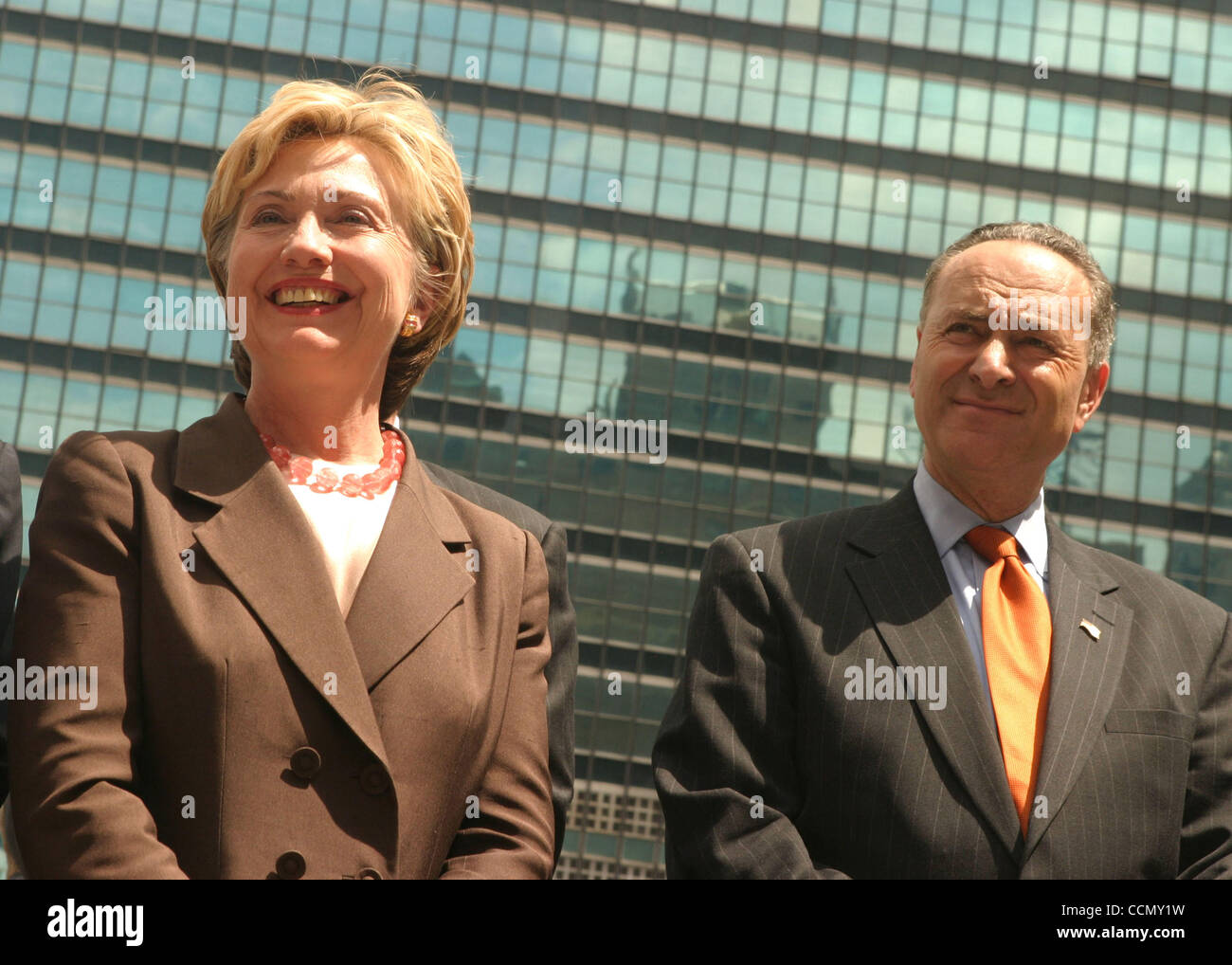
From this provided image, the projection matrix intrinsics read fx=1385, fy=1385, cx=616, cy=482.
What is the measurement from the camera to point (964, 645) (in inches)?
Result: 151

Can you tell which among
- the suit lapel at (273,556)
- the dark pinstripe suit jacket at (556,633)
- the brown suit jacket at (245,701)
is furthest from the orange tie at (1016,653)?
the suit lapel at (273,556)

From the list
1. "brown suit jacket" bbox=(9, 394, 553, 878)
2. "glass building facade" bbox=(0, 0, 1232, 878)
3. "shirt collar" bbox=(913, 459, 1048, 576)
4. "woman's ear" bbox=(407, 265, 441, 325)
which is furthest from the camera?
"glass building facade" bbox=(0, 0, 1232, 878)

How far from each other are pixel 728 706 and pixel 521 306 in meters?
58.2

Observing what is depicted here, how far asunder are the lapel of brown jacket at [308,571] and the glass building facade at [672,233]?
179ft

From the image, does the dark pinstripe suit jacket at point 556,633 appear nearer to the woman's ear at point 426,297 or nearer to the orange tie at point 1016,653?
the woman's ear at point 426,297

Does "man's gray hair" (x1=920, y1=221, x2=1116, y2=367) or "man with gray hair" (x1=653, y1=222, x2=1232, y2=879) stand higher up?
"man's gray hair" (x1=920, y1=221, x2=1116, y2=367)

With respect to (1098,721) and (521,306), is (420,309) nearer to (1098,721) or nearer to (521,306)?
(1098,721)

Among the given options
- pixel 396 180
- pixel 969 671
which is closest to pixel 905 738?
pixel 969 671

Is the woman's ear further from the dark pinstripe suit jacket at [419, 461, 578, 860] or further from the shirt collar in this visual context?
the shirt collar

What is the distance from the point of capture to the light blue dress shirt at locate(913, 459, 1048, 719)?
408cm

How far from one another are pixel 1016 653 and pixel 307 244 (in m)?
2.22

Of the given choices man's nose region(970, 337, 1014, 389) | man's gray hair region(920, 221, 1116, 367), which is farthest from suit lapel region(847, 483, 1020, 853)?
man's gray hair region(920, 221, 1116, 367)

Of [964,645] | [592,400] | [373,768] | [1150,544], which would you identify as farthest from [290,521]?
[1150,544]

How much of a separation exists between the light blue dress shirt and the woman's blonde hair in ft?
4.92
